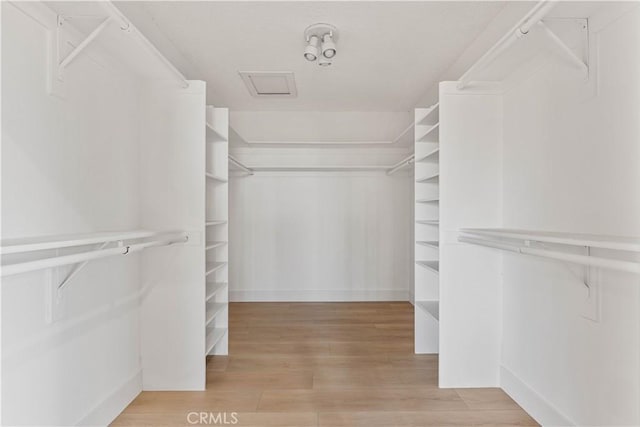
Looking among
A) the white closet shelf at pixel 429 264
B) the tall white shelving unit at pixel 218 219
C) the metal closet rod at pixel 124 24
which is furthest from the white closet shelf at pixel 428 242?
the metal closet rod at pixel 124 24

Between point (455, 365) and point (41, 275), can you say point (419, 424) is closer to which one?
point (455, 365)

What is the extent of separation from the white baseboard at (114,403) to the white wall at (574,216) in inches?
93.7

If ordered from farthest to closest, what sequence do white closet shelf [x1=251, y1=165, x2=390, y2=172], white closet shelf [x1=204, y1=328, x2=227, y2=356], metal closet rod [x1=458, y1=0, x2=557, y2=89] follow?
1. white closet shelf [x1=251, y1=165, x2=390, y2=172]
2. white closet shelf [x1=204, y1=328, x2=227, y2=356]
3. metal closet rod [x1=458, y1=0, x2=557, y2=89]

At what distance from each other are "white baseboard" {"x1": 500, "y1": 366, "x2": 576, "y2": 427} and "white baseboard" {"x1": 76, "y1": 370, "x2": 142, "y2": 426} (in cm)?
237

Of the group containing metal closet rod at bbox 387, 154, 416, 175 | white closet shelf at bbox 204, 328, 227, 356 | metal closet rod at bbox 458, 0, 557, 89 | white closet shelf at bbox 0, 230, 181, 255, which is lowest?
white closet shelf at bbox 204, 328, 227, 356

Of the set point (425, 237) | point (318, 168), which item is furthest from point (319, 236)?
point (425, 237)

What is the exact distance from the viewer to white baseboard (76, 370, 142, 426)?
5.79 feet

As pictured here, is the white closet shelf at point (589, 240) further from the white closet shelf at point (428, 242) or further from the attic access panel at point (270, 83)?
the attic access panel at point (270, 83)

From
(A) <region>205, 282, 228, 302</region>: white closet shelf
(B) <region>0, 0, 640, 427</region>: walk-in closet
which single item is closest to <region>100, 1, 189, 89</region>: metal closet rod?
(B) <region>0, 0, 640, 427</region>: walk-in closet

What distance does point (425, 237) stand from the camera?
9.55 feet

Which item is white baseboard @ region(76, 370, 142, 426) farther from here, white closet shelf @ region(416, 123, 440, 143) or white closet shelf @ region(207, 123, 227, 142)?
white closet shelf @ region(416, 123, 440, 143)

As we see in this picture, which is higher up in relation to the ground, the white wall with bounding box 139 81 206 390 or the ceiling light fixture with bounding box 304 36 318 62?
the ceiling light fixture with bounding box 304 36 318 62

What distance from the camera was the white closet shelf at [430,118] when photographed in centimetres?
251

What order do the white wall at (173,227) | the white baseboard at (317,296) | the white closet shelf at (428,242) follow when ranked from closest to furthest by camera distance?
the white wall at (173,227) < the white closet shelf at (428,242) < the white baseboard at (317,296)
